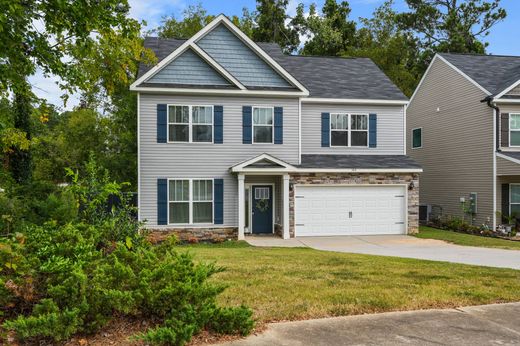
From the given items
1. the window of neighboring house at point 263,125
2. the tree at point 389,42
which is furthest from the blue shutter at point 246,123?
the tree at point 389,42

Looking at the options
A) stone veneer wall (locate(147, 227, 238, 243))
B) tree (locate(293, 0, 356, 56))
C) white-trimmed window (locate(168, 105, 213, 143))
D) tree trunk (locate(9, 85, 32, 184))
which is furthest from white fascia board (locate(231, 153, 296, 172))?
tree (locate(293, 0, 356, 56))

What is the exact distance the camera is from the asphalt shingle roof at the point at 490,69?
18.9 metres

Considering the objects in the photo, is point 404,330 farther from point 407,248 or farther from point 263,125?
point 263,125

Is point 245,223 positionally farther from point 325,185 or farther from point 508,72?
point 508,72

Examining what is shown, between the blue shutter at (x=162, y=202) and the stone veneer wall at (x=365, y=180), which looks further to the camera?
the stone veneer wall at (x=365, y=180)

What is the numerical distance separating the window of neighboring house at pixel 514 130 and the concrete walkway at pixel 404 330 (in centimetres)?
1510

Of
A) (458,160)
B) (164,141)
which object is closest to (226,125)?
(164,141)

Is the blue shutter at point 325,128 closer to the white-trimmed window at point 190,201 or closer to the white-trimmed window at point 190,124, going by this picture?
the white-trimmed window at point 190,124

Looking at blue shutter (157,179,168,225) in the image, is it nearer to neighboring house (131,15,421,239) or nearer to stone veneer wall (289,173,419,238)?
neighboring house (131,15,421,239)

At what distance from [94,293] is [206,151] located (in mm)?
11964

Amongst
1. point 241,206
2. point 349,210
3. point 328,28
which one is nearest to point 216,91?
point 241,206

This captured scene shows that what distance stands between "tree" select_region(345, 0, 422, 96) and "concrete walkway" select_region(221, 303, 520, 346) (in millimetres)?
30343

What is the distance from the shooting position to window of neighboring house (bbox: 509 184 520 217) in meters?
18.3

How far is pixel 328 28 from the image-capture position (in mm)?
35750
